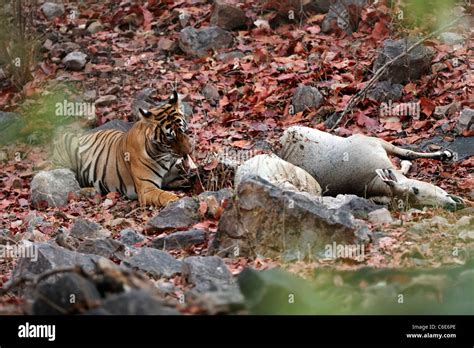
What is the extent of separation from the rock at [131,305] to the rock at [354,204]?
464 centimetres

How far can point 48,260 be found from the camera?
7328mm

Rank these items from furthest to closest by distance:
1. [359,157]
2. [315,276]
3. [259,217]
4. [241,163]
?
[241,163], [359,157], [259,217], [315,276]

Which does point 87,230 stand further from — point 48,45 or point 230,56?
point 48,45

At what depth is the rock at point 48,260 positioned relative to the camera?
23.9ft

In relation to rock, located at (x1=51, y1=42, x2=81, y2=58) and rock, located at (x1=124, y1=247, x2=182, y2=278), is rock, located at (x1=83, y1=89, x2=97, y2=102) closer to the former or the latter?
rock, located at (x1=51, y1=42, x2=81, y2=58)

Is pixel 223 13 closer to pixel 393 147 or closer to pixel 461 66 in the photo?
pixel 461 66

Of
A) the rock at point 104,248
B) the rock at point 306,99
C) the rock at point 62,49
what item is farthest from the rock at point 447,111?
the rock at point 62,49

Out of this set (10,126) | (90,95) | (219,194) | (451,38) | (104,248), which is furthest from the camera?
(90,95)

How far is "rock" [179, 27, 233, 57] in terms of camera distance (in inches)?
597

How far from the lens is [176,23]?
637 inches

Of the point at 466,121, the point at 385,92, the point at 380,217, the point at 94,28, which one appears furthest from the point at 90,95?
the point at 380,217

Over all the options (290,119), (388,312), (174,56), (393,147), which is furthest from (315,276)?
(174,56)

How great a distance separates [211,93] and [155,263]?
259 inches
